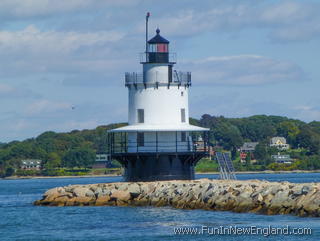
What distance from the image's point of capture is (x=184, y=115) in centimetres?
4894

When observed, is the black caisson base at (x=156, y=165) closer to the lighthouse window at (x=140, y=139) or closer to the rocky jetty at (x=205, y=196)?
the lighthouse window at (x=140, y=139)

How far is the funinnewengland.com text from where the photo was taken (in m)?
34.0

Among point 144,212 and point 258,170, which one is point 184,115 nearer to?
point 144,212

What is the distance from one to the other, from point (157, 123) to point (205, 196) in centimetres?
605

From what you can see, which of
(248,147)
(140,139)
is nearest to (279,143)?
(248,147)

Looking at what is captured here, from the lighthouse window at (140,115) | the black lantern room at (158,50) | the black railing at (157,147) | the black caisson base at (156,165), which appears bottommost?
the black caisson base at (156,165)

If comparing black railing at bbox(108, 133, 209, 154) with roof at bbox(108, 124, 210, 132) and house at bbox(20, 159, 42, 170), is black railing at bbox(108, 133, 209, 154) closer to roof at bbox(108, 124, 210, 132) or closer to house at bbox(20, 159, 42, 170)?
roof at bbox(108, 124, 210, 132)

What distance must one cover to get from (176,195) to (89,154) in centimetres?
10657

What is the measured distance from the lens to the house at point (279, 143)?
158 m

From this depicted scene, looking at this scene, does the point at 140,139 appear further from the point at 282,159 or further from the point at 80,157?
the point at 80,157

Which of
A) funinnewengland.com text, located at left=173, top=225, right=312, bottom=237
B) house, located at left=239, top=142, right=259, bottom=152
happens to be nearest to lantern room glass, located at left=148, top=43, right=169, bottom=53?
funinnewengland.com text, located at left=173, top=225, right=312, bottom=237

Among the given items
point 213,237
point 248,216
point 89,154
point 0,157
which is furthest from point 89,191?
point 0,157

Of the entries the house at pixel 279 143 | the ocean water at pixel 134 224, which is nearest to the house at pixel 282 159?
the house at pixel 279 143

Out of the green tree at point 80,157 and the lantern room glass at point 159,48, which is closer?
the lantern room glass at point 159,48
